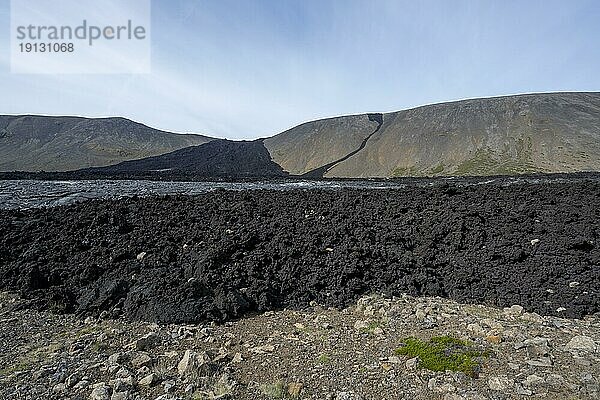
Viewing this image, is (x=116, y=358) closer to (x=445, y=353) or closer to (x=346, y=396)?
(x=346, y=396)

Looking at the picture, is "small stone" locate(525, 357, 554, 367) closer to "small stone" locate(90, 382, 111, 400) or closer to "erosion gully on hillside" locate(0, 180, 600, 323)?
"erosion gully on hillside" locate(0, 180, 600, 323)

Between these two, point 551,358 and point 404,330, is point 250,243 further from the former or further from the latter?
point 551,358

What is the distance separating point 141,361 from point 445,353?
3181 mm

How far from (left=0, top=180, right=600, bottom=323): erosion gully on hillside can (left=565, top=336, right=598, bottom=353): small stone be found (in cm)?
100

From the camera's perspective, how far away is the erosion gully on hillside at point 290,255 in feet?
21.1

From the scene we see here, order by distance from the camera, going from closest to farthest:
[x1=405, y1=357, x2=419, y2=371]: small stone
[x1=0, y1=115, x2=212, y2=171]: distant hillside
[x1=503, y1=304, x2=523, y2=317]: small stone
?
[x1=405, y1=357, x2=419, y2=371]: small stone
[x1=503, y1=304, x2=523, y2=317]: small stone
[x1=0, y1=115, x2=212, y2=171]: distant hillside

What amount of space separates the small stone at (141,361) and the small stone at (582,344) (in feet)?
14.5

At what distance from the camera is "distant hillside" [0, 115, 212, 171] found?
Answer: 67.1 m

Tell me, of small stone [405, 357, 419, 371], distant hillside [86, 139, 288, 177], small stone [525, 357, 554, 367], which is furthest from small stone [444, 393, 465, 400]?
distant hillside [86, 139, 288, 177]

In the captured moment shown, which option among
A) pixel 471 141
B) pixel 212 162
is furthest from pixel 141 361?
pixel 212 162

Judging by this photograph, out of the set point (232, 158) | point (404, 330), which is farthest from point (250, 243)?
point (232, 158)

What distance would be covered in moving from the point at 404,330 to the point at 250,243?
3.31 metres

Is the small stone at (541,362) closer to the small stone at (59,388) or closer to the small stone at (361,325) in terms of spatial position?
the small stone at (361,325)

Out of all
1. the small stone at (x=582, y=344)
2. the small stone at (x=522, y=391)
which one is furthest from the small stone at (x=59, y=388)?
the small stone at (x=582, y=344)
